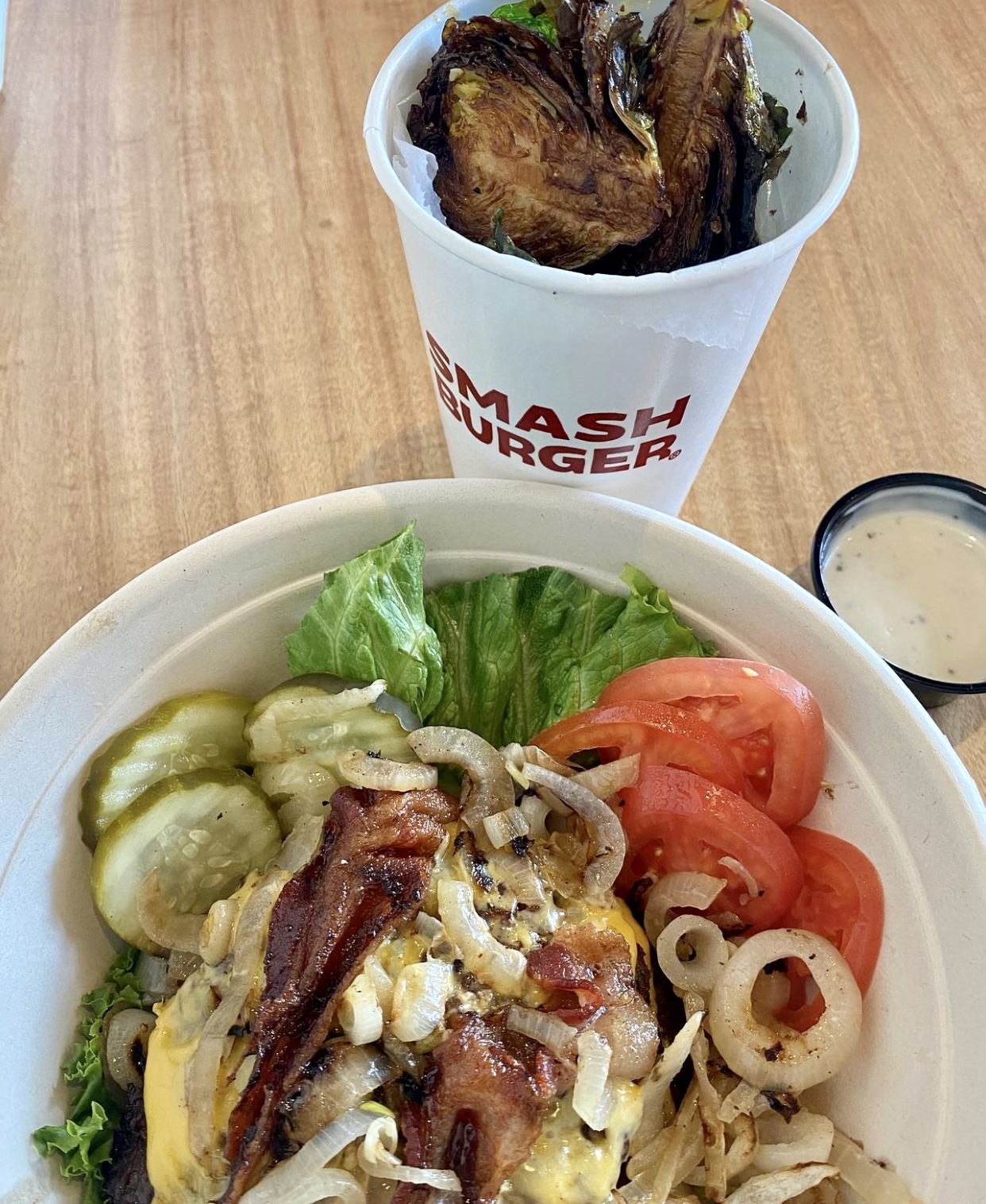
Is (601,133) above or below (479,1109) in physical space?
above

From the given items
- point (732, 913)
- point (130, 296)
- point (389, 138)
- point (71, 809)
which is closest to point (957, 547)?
point (732, 913)

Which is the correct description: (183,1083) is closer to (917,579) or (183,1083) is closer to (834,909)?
(834,909)

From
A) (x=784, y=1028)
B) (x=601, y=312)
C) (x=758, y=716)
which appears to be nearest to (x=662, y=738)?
(x=758, y=716)

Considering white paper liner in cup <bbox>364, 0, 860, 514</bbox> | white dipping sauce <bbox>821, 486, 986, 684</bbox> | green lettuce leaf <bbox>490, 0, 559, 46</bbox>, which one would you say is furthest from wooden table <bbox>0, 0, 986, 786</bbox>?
green lettuce leaf <bbox>490, 0, 559, 46</bbox>

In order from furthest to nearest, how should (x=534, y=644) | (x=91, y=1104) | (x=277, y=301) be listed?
(x=277, y=301) → (x=534, y=644) → (x=91, y=1104)

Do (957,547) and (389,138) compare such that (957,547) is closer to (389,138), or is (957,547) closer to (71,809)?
(389,138)

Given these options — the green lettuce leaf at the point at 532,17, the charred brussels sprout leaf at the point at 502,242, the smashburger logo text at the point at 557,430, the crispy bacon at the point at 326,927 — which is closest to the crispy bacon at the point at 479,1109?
the crispy bacon at the point at 326,927

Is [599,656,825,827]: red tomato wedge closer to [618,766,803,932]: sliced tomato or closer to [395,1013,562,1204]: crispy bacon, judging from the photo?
[618,766,803,932]: sliced tomato
